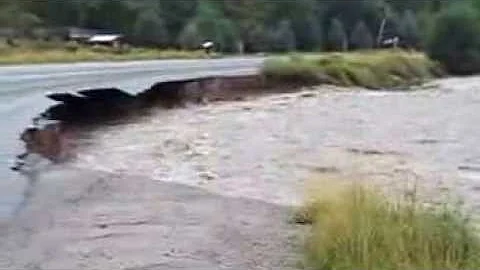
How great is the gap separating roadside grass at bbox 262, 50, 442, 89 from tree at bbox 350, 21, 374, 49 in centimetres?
3216

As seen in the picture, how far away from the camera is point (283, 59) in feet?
147

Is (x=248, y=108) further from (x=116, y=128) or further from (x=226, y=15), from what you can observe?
(x=226, y=15)

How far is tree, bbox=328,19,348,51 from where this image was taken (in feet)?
282

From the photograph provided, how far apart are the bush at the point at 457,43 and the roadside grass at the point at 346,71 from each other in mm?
8183

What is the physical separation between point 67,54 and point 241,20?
1412 inches

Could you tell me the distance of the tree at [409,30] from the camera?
85.4m

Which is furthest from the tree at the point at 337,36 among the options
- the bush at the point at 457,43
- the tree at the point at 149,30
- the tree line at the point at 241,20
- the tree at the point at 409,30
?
the bush at the point at 457,43

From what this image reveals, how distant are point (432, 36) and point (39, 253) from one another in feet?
178

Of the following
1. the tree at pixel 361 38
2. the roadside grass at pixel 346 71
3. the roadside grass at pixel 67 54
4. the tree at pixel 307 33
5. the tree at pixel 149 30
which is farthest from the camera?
the tree at pixel 361 38

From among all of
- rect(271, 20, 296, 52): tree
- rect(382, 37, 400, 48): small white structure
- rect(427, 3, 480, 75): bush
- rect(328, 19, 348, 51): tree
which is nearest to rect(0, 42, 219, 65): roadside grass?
rect(427, 3, 480, 75): bush

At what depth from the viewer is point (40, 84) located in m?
30.2

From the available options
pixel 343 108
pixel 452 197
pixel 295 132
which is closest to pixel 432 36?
pixel 343 108

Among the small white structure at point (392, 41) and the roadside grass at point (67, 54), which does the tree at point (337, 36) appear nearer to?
the small white structure at point (392, 41)

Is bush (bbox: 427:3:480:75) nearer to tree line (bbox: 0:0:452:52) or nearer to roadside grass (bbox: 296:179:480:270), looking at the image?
tree line (bbox: 0:0:452:52)
